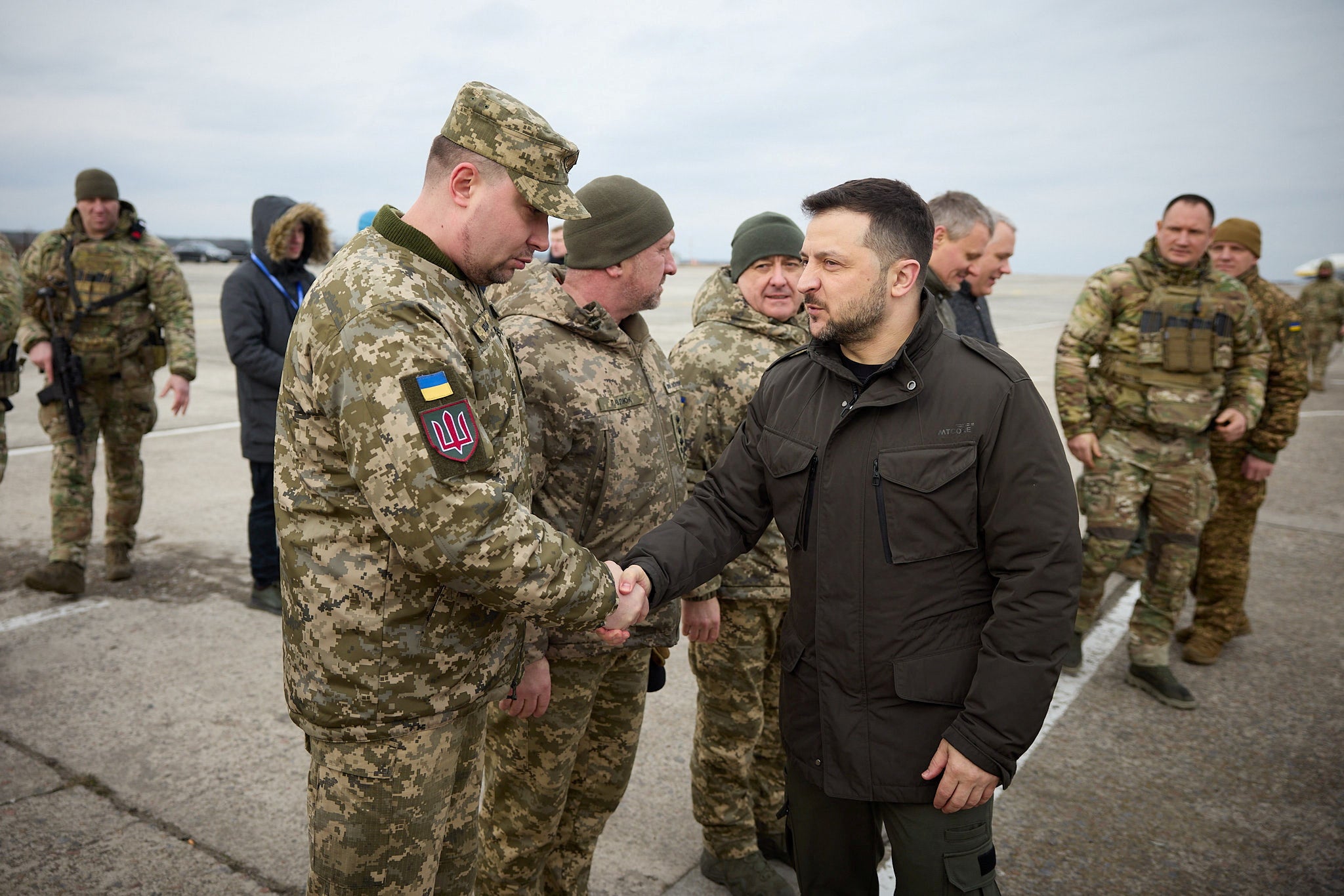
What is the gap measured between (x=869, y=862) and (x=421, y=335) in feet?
5.43

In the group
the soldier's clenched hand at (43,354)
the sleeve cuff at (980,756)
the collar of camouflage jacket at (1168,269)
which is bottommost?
the sleeve cuff at (980,756)

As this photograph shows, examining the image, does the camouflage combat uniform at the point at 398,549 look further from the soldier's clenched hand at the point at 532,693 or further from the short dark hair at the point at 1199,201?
the short dark hair at the point at 1199,201

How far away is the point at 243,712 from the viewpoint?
155 inches

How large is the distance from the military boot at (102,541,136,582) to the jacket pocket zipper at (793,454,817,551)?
4730mm

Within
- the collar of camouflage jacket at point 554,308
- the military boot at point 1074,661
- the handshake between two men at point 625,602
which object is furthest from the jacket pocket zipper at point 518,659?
the military boot at point 1074,661

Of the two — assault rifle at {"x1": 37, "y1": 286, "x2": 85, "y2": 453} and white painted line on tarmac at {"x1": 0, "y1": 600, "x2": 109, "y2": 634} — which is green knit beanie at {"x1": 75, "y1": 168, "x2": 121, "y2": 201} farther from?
white painted line on tarmac at {"x1": 0, "y1": 600, "x2": 109, "y2": 634}

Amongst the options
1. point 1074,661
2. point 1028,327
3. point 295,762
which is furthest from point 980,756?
point 1028,327

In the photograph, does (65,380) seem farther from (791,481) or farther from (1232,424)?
(1232,424)

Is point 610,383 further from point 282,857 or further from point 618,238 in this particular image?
point 282,857

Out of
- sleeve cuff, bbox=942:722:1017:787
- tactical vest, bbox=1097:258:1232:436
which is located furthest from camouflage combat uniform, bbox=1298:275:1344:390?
sleeve cuff, bbox=942:722:1017:787

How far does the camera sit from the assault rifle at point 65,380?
518 cm

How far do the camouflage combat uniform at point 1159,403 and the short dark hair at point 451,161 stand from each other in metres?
3.52

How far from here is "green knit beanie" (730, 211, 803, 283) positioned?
10.8ft

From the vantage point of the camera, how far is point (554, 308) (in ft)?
8.29
